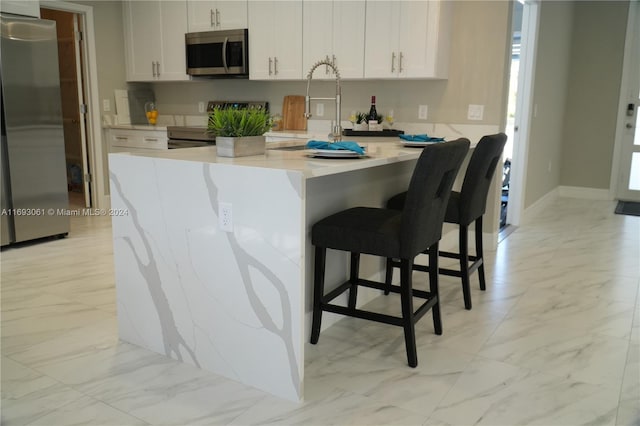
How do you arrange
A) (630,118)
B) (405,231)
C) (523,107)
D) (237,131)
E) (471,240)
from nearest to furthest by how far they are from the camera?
(405,231), (237,131), (471,240), (523,107), (630,118)

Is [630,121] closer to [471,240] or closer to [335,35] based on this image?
[471,240]

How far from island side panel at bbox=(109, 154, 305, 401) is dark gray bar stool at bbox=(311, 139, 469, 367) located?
0.41 m

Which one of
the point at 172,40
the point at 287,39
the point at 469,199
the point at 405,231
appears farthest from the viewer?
the point at 172,40

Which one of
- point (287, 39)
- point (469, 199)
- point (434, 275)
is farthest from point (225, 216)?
point (287, 39)

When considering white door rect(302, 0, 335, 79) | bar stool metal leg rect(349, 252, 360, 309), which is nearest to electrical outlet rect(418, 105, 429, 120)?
white door rect(302, 0, 335, 79)

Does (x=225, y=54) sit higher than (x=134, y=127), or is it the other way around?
(x=225, y=54)

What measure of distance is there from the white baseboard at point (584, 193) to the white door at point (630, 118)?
149 millimetres

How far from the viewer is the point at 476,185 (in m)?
2.94

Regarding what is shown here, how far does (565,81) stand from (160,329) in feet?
18.9

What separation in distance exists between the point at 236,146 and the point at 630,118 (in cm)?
566

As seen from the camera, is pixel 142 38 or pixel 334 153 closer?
pixel 334 153

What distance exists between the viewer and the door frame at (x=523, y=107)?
4.67 meters

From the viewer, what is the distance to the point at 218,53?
A: 5.04m

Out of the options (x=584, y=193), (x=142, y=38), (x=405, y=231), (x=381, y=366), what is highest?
(x=142, y=38)
